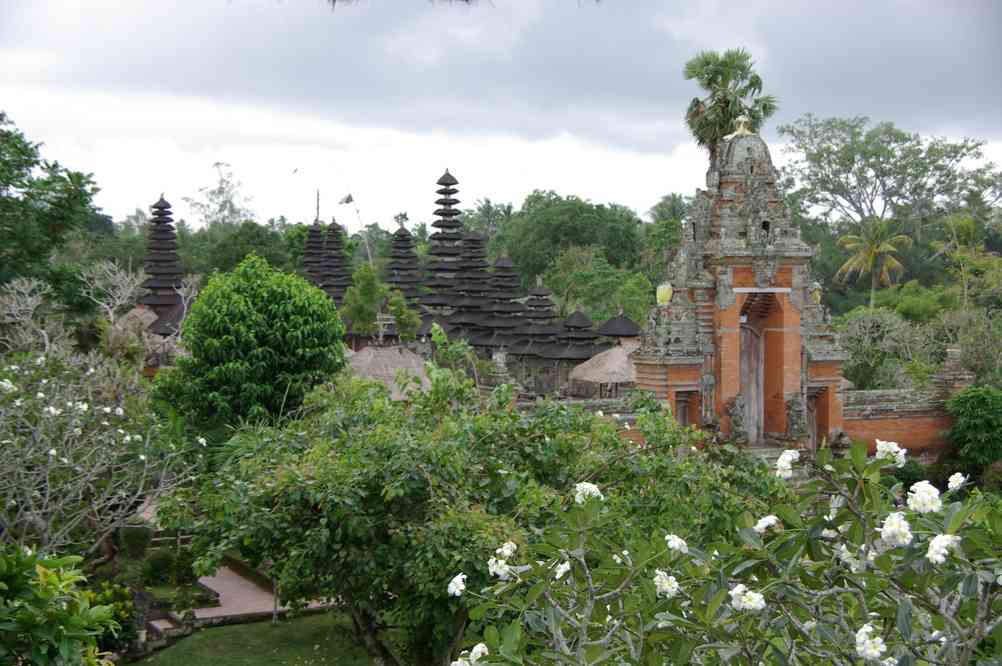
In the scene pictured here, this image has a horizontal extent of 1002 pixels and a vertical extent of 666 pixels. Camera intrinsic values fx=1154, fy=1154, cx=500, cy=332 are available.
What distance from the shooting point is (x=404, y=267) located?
159 ft

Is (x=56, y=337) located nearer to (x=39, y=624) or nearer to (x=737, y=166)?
(x=737, y=166)

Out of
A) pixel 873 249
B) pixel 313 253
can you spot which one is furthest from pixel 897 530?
pixel 313 253

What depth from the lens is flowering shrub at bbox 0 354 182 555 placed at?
39.5ft

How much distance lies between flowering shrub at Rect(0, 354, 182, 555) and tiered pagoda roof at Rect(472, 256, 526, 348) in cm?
2559

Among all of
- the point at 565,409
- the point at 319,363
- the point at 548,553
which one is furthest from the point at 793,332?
the point at 548,553

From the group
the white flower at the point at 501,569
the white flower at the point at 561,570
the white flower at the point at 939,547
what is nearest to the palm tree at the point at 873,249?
the white flower at the point at 561,570

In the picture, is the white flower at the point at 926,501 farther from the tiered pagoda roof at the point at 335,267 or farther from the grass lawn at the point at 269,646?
the tiered pagoda roof at the point at 335,267

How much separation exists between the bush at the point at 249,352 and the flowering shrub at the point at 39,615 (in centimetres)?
1137

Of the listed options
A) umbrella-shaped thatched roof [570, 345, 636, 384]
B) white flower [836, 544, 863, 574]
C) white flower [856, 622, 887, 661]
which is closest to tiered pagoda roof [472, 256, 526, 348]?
umbrella-shaped thatched roof [570, 345, 636, 384]

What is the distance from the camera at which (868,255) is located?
42156mm

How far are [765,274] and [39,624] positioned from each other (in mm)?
15955

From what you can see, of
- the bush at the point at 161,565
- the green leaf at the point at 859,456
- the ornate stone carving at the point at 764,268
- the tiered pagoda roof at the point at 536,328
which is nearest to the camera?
the green leaf at the point at 859,456

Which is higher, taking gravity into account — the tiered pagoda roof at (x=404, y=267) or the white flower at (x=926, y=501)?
the tiered pagoda roof at (x=404, y=267)

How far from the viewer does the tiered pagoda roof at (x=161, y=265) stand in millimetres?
42812
